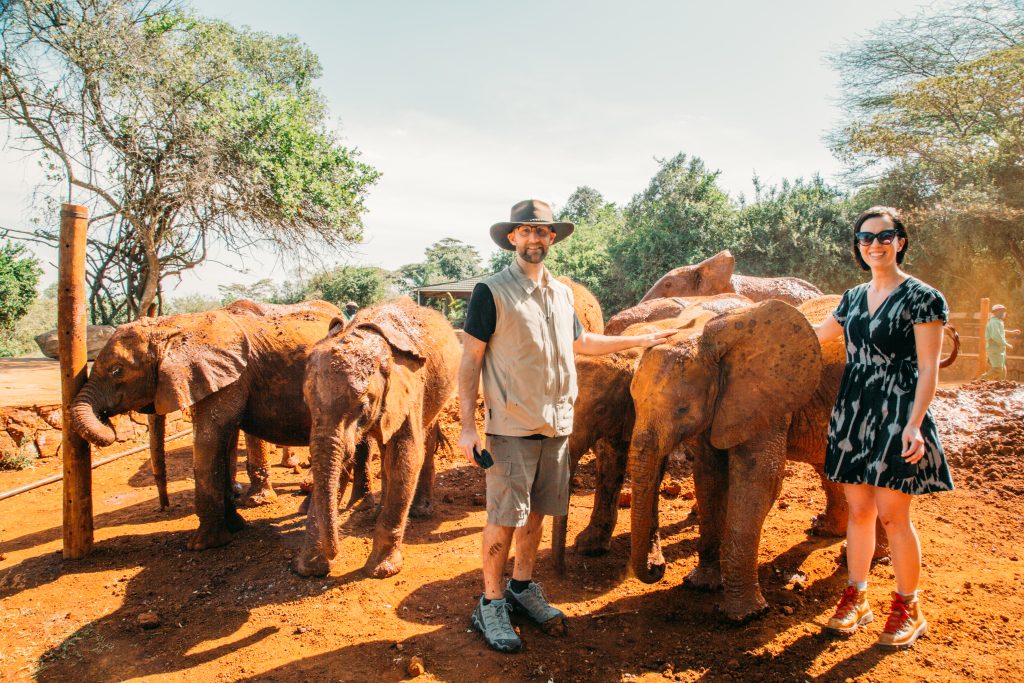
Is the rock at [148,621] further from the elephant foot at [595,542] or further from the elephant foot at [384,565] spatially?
the elephant foot at [595,542]

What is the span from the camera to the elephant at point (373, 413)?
4.67 m

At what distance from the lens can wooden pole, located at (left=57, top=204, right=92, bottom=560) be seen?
5434 millimetres

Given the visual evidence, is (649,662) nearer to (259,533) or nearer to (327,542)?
(327,542)

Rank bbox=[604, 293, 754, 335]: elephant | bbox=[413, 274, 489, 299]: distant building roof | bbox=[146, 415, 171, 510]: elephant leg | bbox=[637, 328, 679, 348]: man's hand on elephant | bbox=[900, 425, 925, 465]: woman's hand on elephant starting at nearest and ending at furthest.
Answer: bbox=[900, 425, 925, 465]: woman's hand on elephant
bbox=[637, 328, 679, 348]: man's hand on elephant
bbox=[146, 415, 171, 510]: elephant leg
bbox=[604, 293, 754, 335]: elephant
bbox=[413, 274, 489, 299]: distant building roof

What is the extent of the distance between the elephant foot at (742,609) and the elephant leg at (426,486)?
138 inches

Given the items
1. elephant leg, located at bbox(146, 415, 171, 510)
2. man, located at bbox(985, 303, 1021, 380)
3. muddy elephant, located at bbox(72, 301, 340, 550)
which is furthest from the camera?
man, located at bbox(985, 303, 1021, 380)

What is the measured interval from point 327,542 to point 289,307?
3846 mm

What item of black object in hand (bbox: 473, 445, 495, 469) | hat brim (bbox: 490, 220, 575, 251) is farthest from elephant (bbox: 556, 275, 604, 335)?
black object in hand (bbox: 473, 445, 495, 469)

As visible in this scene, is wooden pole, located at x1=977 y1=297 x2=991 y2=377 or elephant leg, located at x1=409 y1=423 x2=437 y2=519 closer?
elephant leg, located at x1=409 y1=423 x2=437 y2=519

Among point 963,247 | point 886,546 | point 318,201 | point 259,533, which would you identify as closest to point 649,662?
point 886,546

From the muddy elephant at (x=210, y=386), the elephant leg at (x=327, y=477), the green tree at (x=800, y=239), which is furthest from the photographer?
the green tree at (x=800, y=239)

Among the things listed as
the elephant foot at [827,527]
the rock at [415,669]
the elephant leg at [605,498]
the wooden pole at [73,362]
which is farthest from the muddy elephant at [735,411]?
the wooden pole at [73,362]

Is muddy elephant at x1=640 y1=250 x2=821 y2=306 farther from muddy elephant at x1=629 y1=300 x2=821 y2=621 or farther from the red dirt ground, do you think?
muddy elephant at x1=629 y1=300 x2=821 y2=621

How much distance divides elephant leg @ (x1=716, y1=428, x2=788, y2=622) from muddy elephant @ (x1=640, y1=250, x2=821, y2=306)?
19.0 ft
